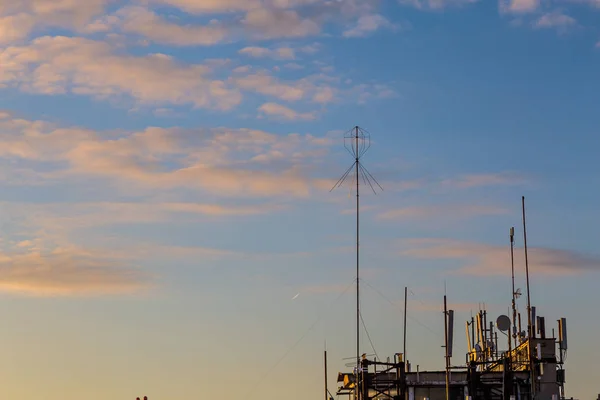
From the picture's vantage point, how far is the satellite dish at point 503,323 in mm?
79475

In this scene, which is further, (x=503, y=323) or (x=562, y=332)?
(x=503, y=323)

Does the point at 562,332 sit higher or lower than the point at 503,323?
lower

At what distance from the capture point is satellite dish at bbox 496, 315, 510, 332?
261ft

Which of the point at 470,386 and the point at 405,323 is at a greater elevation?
the point at 405,323

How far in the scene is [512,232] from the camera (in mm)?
80688

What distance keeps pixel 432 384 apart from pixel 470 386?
4.26 m

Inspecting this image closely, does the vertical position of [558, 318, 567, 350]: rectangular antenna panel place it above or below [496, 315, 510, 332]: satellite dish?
below

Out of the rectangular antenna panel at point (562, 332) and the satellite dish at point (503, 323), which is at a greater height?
the satellite dish at point (503, 323)

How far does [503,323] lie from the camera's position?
79688 mm

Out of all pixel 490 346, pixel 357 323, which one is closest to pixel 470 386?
pixel 357 323

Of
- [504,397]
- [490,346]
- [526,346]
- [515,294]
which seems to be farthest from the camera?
[490,346]

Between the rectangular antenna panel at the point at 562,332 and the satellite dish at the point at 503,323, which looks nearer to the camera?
the rectangular antenna panel at the point at 562,332

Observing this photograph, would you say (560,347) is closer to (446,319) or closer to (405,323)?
(446,319)

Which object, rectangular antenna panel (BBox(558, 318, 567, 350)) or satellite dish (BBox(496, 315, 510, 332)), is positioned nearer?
rectangular antenna panel (BBox(558, 318, 567, 350))
